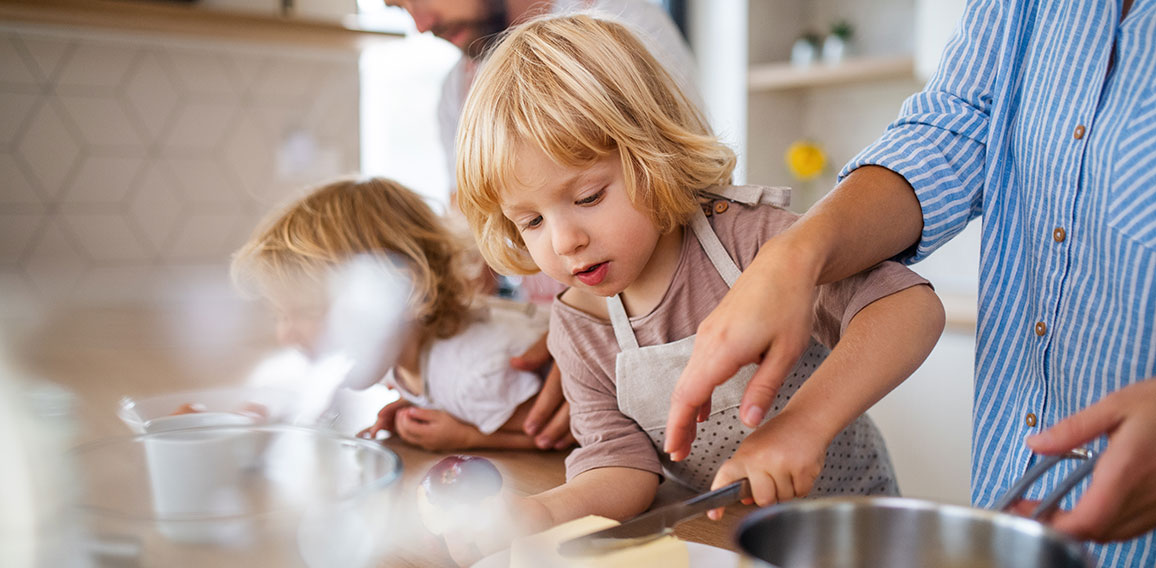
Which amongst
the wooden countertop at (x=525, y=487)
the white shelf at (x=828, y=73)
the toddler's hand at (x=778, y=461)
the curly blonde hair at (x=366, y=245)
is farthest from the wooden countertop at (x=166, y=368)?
the white shelf at (x=828, y=73)

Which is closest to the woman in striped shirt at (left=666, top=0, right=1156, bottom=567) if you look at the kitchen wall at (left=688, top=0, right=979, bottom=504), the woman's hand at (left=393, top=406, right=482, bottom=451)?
the woman's hand at (left=393, top=406, right=482, bottom=451)

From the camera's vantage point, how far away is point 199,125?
7.93 feet

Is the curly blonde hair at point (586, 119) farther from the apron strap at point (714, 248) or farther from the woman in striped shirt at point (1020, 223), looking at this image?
the woman in striped shirt at point (1020, 223)

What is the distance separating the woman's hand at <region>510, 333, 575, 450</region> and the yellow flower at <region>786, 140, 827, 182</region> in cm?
186

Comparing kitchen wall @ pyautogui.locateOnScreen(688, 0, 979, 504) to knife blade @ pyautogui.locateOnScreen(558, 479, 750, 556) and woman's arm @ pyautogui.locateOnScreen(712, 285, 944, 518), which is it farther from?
knife blade @ pyautogui.locateOnScreen(558, 479, 750, 556)

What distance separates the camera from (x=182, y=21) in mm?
2047

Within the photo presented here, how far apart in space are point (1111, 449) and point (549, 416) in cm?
72

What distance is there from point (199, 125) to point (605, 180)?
1.93 metres

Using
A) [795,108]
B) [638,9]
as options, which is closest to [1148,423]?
[638,9]

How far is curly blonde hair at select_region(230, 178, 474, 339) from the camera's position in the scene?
1.24 meters

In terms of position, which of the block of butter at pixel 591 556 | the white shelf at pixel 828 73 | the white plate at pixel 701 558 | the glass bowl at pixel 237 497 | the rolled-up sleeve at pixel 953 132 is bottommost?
the white plate at pixel 701 558

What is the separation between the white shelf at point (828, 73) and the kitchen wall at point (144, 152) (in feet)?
4.00

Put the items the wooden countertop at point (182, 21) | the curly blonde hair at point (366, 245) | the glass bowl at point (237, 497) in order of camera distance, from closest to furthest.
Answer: the glass bowl at point (237, 497) → the curly blonde hair at point (366, 245) → the wooden countertop at point (182, 21)

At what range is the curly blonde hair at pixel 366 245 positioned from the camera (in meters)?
1.24
